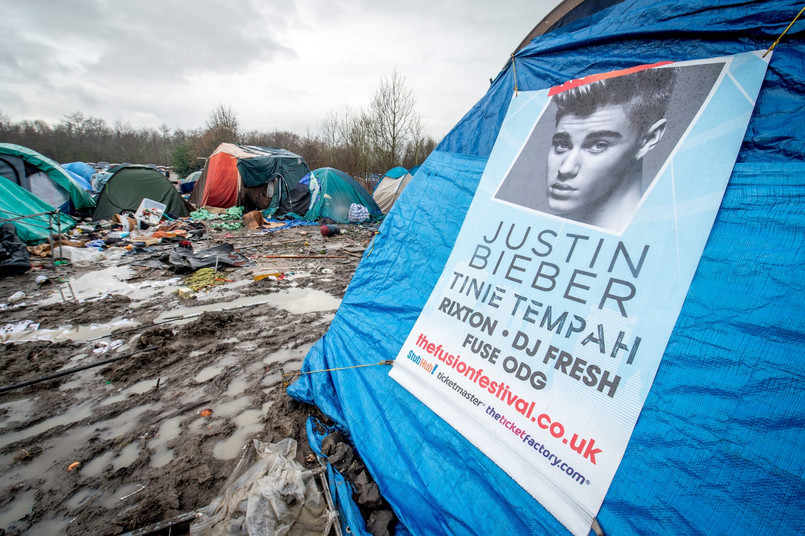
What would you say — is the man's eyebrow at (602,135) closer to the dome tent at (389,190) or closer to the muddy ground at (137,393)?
the muddy ground at (137,393)

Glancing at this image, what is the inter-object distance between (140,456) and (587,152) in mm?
3086

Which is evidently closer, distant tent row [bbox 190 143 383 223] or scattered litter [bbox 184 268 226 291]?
scattered litter [bbox 184 268 226 291]

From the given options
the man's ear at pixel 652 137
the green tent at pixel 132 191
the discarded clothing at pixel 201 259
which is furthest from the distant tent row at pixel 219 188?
the man's ear at pixel 652 137

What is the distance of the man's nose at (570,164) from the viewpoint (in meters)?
1.52

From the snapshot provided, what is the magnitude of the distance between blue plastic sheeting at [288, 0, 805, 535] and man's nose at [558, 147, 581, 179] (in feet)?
1.46

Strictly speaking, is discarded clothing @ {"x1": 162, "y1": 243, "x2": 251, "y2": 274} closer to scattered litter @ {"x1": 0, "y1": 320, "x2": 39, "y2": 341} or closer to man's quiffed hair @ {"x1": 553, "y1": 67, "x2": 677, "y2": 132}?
scattered litter @ {"x1": 0, "y1": 320, "x2": 39, "y2": 341}

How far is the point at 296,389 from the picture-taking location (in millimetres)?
2268

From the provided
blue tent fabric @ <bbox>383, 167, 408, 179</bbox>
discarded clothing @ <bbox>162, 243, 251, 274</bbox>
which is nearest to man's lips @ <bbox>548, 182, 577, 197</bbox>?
discarded clothing @ <bbox>162, 243, 251, 274</bbox>

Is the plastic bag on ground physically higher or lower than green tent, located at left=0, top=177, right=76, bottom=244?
higher

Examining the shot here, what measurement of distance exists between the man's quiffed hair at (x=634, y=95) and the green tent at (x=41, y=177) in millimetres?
11855

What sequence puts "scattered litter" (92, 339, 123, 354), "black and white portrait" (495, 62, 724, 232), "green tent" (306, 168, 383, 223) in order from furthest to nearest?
1. "green tent" (306, 168, 383, 223)
2. "scattered litter" (92, 339, 123, 354)
3. "black and white portrait" (495, 62, 724, 232)

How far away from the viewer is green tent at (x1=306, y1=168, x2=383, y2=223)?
10.9 meters

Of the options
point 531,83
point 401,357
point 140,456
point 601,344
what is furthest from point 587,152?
point 140,456

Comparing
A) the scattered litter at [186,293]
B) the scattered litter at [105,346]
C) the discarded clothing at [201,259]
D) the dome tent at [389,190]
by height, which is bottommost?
the scattered litter at [105,346]
